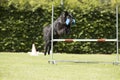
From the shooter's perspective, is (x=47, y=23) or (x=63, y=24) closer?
(x=63, y=24)

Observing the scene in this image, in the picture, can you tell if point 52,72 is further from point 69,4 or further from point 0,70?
point 69,4

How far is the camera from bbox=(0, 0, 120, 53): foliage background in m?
18.6

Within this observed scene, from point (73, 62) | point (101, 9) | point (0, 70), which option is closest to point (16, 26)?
point (101, 9)

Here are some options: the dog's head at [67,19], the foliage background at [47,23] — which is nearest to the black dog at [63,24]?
the dog's head at [67,19]

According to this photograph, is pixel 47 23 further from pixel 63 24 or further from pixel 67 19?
pixel 67 19

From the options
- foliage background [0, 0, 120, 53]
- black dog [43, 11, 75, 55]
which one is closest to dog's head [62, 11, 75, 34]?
black dog [43, 11, 75, 55]

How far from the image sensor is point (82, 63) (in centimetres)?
1234

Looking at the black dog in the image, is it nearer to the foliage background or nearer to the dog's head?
the dog's head

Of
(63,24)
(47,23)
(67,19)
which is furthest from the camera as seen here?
(47,23)

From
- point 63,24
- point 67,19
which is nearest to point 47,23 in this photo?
point 63,24

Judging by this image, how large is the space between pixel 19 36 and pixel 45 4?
1.83m

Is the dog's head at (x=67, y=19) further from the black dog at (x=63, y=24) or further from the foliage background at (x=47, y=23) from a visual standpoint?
the foliage background at (x=47, y=23)

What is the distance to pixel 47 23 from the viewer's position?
731 inches

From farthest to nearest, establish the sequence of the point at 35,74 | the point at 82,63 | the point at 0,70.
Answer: the point at 82,63
the point at 0,70
the point at 35,74
